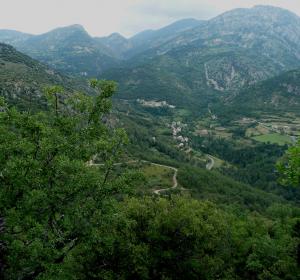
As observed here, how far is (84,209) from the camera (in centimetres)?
2167

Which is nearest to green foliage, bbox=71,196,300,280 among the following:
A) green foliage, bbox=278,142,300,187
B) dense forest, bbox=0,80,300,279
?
dense forest, bbox=0,80,300,279

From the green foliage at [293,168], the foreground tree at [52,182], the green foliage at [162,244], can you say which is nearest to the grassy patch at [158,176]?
the green foliage at [162,244]

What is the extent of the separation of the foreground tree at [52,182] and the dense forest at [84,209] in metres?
0.06

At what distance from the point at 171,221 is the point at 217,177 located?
130 metres

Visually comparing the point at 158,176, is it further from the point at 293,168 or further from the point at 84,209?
the point at 293,168

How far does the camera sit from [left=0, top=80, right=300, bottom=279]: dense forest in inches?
793

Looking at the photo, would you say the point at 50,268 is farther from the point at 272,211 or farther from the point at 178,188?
the point at 178,188

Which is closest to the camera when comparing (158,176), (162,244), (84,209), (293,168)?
(293,168)

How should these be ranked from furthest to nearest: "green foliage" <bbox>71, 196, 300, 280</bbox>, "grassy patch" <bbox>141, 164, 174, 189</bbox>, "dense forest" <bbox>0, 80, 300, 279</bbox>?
"grassy patch" <bbox>141, 164, 174, 189</bbox> → "green foliage" <bbox>71, 196, 300, 280</bbox> → "dense forest" <bbox>0, 80, 300, 279</bbox>

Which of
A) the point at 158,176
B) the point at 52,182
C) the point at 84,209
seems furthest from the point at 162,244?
the point at 158,176

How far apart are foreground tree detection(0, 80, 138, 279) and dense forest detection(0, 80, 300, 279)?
6 centimetres

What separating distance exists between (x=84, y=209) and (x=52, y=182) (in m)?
2.44

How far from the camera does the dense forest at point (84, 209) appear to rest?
20141mm

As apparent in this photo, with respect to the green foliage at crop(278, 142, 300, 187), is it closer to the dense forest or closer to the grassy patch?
the dense forest
